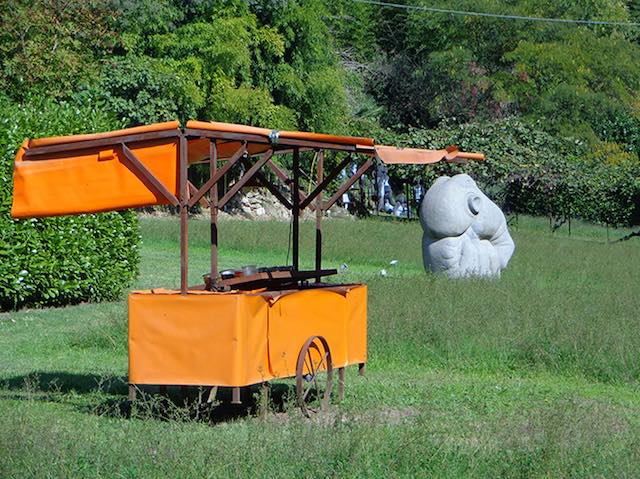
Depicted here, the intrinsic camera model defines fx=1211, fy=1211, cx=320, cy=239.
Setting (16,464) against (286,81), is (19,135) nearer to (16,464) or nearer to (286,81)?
(16,464)

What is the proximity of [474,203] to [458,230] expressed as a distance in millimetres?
565

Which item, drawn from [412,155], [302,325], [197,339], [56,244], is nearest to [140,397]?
[197,339]

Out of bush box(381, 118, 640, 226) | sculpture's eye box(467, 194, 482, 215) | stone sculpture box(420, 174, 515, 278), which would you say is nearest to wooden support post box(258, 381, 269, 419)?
stone sculpture box(420, 174, 515, 278)

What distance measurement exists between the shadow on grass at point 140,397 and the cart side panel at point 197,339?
0.62 feet

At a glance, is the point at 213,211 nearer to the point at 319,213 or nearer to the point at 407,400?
the point at 319,213

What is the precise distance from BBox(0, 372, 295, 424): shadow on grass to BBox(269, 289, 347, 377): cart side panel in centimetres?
33

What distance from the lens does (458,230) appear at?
20.4 meters

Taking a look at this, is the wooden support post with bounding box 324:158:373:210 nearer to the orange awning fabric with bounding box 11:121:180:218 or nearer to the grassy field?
the grassy field

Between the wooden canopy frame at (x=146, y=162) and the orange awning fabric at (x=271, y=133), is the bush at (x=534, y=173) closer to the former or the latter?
the orange awning fabric at (x=271, y=133)

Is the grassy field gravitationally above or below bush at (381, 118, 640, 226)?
below

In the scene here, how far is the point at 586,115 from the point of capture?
4881 cm

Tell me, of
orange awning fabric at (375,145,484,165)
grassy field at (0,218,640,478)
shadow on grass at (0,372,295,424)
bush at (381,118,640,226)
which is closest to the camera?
grassy field at (0,218,640,478)

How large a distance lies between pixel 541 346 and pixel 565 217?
102ft

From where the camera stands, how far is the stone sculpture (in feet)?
66.4
